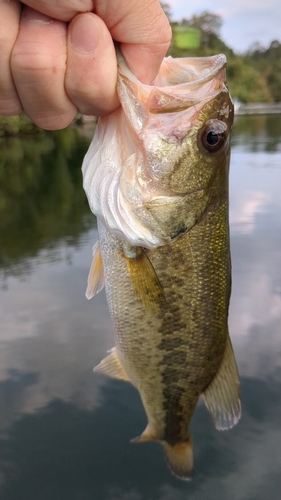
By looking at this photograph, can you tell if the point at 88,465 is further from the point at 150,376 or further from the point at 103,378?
the point at 150,376

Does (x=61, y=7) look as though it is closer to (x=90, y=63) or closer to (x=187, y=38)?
(x=90, y=63)

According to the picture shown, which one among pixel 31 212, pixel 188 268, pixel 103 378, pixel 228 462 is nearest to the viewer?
pixel 188 268

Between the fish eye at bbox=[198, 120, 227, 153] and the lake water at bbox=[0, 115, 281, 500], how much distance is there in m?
3.70

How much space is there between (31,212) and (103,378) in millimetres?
7535

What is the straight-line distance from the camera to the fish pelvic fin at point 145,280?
1.67 meters

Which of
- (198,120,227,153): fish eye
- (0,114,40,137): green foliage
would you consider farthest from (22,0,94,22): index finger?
(0,114,40,137): green foliage

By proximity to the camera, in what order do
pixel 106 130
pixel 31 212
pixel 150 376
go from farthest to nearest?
pixel 31 212 → pixel 150 376 → pixel 106 130

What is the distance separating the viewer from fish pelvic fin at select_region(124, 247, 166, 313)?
1673 millimetres

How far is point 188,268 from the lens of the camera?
5.58 ft

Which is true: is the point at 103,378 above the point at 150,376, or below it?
below

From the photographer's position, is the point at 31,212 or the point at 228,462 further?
the point at 31,212

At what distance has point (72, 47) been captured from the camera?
1.15 m

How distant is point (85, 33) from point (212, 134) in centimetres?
58

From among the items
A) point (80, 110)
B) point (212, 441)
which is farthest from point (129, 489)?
point (80, 110)
